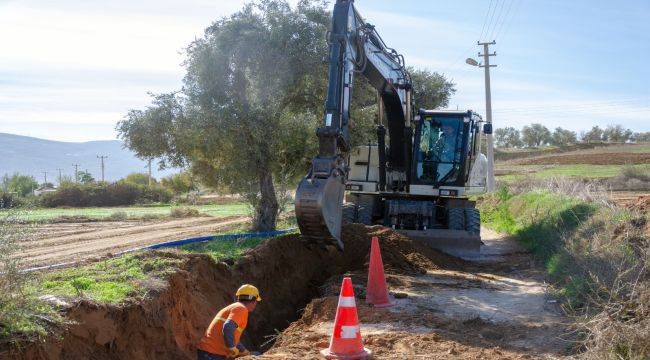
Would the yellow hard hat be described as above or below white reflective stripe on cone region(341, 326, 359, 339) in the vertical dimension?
above

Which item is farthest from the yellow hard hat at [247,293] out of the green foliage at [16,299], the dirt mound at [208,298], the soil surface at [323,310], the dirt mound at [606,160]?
the dirt mound at [606,160]

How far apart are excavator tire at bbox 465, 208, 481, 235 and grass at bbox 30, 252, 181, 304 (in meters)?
8.36

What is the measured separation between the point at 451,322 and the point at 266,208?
853cm

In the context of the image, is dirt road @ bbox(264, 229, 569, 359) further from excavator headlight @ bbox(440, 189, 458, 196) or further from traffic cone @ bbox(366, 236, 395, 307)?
excavator headlight @ bbox(440, 189, 458, 196)

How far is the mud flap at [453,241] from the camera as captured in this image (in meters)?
15.3

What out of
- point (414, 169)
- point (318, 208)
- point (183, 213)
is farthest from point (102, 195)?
point (318, 208)

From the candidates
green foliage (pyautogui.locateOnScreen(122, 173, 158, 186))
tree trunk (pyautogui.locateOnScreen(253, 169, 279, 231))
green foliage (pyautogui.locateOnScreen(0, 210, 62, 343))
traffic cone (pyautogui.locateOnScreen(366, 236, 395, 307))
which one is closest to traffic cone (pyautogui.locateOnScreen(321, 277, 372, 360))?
traffic cone (pyautogui.locateOnScreen(366, 236, 395, 307))

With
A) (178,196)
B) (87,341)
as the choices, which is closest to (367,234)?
(87,341)

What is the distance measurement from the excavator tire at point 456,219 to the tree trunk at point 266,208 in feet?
→ 14.2

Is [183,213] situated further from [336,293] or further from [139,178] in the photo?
[139,178]

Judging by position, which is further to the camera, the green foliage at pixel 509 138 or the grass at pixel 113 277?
the green foliage at pixel 509 138

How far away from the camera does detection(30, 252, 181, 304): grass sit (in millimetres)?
7117

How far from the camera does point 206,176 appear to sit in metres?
17.0

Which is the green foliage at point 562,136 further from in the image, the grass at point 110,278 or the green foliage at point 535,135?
the grass at point 110,278
